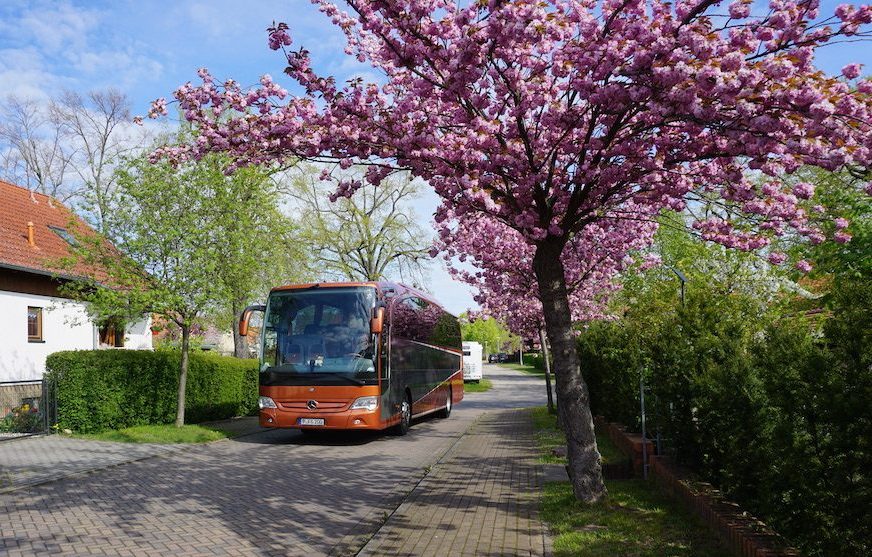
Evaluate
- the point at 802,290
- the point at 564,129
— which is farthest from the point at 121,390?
the point at 802,290

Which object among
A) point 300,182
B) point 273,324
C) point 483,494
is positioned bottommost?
point 483,494

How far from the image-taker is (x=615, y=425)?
43.3ft

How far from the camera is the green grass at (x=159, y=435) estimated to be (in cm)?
1491

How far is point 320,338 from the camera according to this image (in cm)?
1472

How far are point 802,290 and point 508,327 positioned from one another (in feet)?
29.6

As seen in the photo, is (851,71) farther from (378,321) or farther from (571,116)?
(378,321)

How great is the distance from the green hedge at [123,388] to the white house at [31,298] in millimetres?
2070

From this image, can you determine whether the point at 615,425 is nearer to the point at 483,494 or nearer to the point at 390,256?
the point at 483,494

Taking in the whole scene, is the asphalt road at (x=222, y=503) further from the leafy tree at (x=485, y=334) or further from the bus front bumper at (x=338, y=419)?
the leafy tree at (x=485, y=334)

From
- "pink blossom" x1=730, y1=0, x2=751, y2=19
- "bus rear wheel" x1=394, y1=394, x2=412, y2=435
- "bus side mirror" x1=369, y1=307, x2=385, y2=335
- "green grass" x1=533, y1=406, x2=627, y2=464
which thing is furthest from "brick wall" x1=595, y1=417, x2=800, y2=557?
"bus rear wheel" x1=394, y1=394, x2=412, y2=435

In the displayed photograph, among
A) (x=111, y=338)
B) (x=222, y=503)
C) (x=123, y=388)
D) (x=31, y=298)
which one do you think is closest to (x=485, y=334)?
(x=111, y=338)

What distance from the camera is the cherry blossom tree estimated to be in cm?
580

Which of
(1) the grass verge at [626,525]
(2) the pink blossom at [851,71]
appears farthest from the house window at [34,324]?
(2) the pink blossom at [851,71]

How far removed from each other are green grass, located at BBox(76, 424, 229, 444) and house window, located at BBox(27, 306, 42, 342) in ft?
25.1
